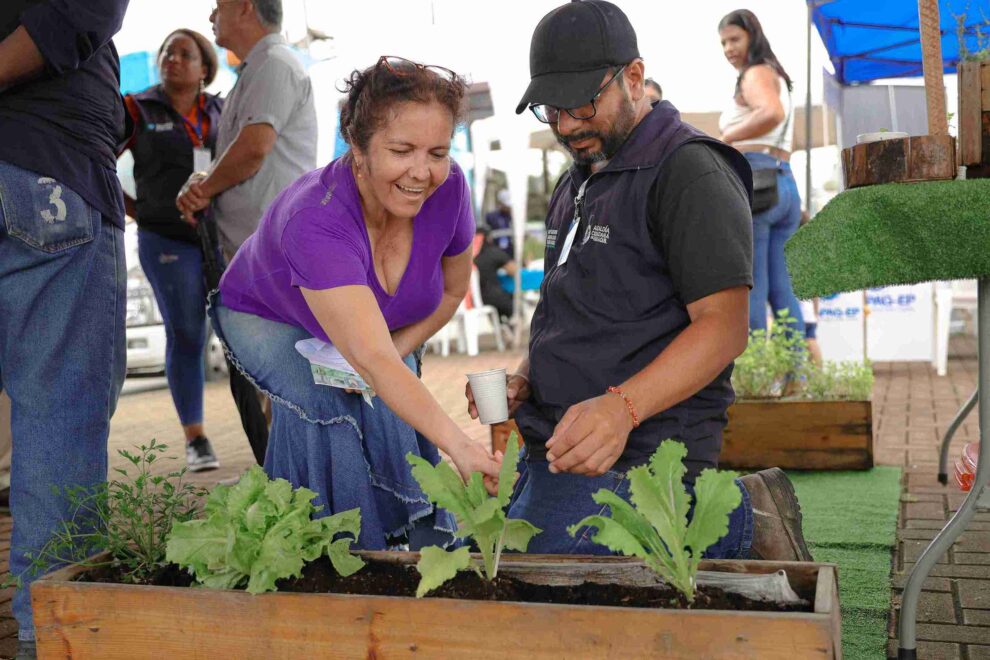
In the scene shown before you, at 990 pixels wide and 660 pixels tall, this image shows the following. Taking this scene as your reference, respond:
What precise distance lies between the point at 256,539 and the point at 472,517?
1.31 feet

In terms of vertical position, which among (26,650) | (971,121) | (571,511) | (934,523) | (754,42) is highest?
(754,42)

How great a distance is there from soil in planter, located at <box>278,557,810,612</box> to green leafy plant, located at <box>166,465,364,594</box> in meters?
0.03

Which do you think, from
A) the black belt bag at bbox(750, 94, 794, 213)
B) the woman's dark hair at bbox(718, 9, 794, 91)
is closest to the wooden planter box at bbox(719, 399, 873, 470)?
the black belt bag at bbox(750, 94, 794, 213)

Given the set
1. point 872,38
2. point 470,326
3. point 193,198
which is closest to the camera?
point 193,198

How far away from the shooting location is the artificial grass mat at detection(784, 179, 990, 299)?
6.49 feet

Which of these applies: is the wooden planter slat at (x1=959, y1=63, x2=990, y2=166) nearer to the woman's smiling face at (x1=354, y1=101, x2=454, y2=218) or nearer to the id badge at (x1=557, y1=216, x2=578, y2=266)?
the id badge at (x1=557, y1=216, x2=578, y2=266)

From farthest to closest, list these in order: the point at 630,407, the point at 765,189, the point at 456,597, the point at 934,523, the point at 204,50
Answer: the point at 765,189 → the point at 204,50 → the point at 934,523 → the point at 630,407 → the point at 456,597

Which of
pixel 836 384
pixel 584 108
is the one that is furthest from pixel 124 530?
pixel 836 384

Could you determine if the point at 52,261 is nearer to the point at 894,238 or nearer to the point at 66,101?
the point at 66,101

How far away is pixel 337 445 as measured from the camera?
2.50m

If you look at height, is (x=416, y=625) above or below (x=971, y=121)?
below

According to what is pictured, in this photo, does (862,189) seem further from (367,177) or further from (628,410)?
(367,177)

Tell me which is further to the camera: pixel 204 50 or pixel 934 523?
pixel 204 50

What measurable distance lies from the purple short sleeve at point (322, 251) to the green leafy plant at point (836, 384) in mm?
2898
